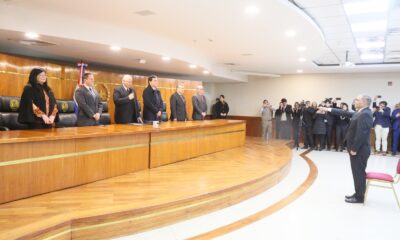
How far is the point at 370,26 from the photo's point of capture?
221 inches

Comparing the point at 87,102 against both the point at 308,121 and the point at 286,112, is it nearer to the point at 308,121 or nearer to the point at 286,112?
the point at 308,121

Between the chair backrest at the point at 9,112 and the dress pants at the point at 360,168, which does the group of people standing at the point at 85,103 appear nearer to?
the chair backrest at the point at 9,112

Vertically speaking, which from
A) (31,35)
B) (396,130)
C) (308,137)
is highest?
(31,35)

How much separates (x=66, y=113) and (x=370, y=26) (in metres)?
6.27

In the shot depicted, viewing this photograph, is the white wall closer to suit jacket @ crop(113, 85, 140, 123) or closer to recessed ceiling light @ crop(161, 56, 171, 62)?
recessed ceiling light @ crop(161, 56, 171, 62)

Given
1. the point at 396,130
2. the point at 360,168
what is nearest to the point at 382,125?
the point at 396,130

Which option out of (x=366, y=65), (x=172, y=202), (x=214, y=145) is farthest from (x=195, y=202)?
(x=366, y=65)

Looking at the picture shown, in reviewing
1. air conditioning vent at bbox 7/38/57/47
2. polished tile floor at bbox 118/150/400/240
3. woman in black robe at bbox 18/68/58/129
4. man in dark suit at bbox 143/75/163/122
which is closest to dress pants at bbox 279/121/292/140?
polished tile floor at bbox 118/150/400/240

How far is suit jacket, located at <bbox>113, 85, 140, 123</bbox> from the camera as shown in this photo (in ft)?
15.6

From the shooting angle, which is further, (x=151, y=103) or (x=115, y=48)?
(x=115, y=48)

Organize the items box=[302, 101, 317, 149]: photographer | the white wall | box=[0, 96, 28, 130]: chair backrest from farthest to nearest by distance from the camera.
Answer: the white wall, box=[302, 101, 317, 149]: photographer, box=[0, 96, 28, 130]: chair backrest

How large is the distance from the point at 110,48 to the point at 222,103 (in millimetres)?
6700

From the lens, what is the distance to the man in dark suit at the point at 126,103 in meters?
4.75

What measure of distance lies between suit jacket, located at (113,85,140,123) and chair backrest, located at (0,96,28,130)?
1.66 m
